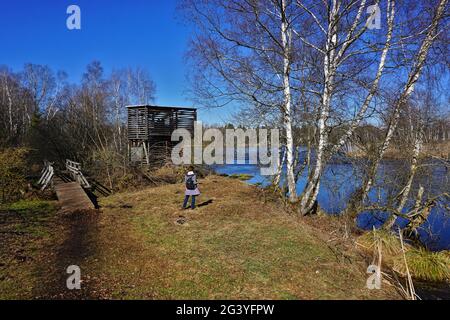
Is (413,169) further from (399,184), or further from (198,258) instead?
(198,258)

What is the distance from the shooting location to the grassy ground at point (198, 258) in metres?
5.11

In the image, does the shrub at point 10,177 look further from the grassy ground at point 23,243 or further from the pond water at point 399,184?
the pond water at point 399,184

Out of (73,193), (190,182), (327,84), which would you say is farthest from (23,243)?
(327,84)

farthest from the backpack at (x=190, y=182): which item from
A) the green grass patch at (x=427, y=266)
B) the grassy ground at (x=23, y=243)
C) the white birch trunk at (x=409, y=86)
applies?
the green grass patch at (x=427, y=266)

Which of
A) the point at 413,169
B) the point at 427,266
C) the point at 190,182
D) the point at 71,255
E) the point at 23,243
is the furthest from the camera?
the point at 190,182

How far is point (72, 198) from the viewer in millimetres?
12531

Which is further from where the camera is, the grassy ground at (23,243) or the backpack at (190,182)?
the backpack at (190,182)

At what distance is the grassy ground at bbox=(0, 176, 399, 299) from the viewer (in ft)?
16.8

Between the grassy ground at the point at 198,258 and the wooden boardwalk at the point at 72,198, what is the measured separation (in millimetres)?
906

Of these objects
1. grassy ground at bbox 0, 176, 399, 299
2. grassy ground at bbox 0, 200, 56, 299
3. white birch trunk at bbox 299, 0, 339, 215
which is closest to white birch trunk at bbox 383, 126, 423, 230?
white birch trunk at bbox 299, 0, 339, 215

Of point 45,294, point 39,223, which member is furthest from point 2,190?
point 45,294

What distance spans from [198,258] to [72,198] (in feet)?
27.4

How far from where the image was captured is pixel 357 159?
1082cm

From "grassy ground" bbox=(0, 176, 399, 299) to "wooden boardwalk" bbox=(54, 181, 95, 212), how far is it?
91 cm
